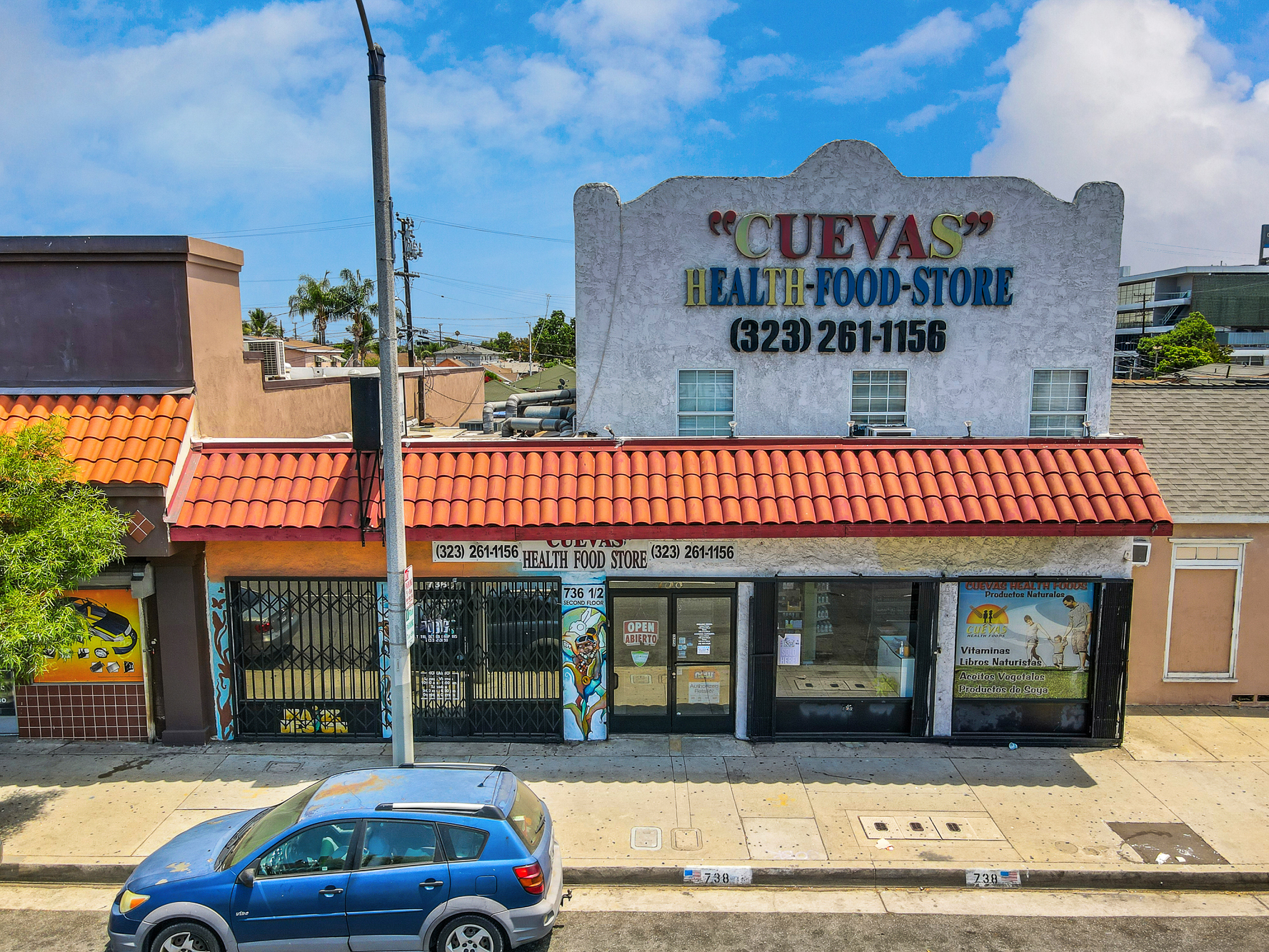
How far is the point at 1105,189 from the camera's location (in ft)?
40.7

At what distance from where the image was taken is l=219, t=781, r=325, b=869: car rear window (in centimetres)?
709

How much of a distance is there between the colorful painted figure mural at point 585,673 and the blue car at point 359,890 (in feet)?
14.2

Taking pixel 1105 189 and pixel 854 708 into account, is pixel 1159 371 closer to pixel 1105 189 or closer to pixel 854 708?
pixel 1105 189

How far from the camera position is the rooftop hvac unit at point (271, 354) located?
2022 centimetres

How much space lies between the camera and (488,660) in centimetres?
1154

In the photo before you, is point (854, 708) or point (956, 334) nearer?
point (854, 708)

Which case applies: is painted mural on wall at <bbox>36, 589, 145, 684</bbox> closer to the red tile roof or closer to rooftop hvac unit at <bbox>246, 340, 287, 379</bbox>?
the red tile roof

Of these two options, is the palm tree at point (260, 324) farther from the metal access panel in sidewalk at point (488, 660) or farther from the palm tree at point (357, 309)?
the metal access panel in sidewalk at point (488, 660)

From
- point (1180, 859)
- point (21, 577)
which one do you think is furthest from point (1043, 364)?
point (21, 577)

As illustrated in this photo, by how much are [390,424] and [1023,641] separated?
870 centimetres

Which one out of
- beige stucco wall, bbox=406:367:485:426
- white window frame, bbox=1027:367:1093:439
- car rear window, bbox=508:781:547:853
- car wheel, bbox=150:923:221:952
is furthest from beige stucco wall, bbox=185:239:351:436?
beige stucco wall, bbox=406:367:485:426

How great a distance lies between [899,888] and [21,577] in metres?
9.41

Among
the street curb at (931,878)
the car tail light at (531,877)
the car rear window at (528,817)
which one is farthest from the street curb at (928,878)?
the car tail light at (531,877)

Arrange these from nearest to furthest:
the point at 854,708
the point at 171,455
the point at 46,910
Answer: the point at 46,910, the point at 171,455, the point at 854,708
